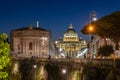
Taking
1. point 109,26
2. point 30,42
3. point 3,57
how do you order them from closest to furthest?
1. point 3,57
2. point 109,26
3. point 30,42

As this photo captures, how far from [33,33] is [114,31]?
105337mm

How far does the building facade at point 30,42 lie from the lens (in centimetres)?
14988

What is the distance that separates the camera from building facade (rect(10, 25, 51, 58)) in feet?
492

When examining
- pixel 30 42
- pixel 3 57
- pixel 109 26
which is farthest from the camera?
pixel 30 42

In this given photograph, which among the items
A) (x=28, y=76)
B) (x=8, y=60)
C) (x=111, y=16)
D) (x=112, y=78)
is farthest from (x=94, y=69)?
(x=28, y=76)

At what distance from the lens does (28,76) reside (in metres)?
67.1

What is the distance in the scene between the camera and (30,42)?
503 feet

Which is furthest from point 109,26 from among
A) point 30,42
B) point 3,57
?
point 30,42

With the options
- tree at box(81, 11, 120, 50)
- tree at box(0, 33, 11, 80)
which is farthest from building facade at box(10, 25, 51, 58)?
tree at box(0, 33, 11, 80)

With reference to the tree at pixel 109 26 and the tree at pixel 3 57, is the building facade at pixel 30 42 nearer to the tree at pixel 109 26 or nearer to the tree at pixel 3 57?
the tree at pixel 109 26

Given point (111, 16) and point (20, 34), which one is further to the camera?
point (20, 34)

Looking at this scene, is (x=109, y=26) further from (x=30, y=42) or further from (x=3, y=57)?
(x=30, y=42)

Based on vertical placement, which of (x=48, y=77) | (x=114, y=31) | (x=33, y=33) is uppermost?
(x=33, y=33)

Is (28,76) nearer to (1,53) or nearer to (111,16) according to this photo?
(111,16)
